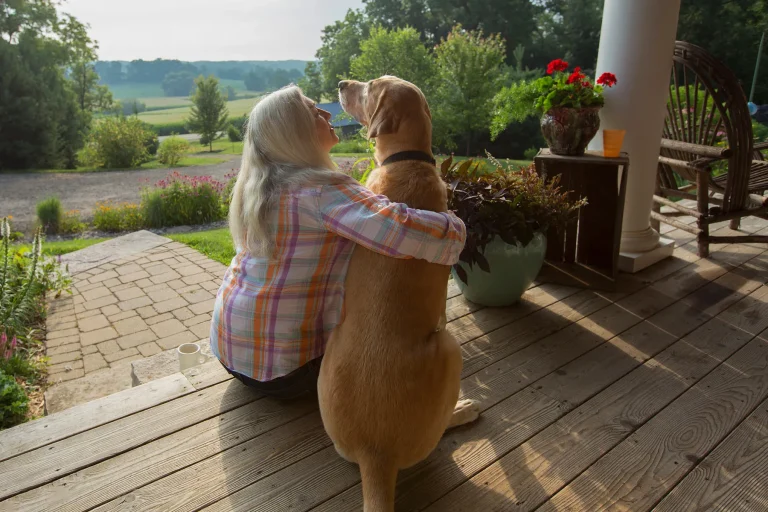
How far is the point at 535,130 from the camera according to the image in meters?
11.7

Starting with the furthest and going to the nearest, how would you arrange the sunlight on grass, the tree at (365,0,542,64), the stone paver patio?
1. the sunlight on grass
2. the tree at (365,0,542,64)
3. the stone paver patio

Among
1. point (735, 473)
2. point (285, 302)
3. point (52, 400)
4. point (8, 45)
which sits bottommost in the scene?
point (52, 400)

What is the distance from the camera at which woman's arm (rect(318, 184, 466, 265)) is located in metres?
1.36

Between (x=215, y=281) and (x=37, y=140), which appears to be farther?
(x=37, y=140)

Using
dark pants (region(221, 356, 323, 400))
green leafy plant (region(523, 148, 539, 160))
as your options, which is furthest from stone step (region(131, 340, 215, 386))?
green leafy plant (region(523, 148, 539, 160))

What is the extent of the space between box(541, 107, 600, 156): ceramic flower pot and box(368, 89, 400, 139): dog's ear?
5.43 ft

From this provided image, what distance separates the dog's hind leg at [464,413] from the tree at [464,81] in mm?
8298

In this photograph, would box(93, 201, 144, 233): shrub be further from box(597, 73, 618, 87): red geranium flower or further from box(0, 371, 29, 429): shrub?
box(597, 73, 618, 87): red geranium flower

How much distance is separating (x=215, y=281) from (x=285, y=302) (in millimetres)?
3705

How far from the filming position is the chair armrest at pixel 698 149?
10.4 feet

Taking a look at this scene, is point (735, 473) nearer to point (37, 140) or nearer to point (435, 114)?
point (435, 114)

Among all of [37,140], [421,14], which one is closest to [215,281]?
[421,14]

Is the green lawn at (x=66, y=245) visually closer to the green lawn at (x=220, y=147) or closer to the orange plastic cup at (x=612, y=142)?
the orange plastic cup at (x=612, y=142)

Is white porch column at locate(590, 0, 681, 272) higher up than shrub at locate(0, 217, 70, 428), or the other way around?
white porch column at locate(590, 0, 681, 272)
